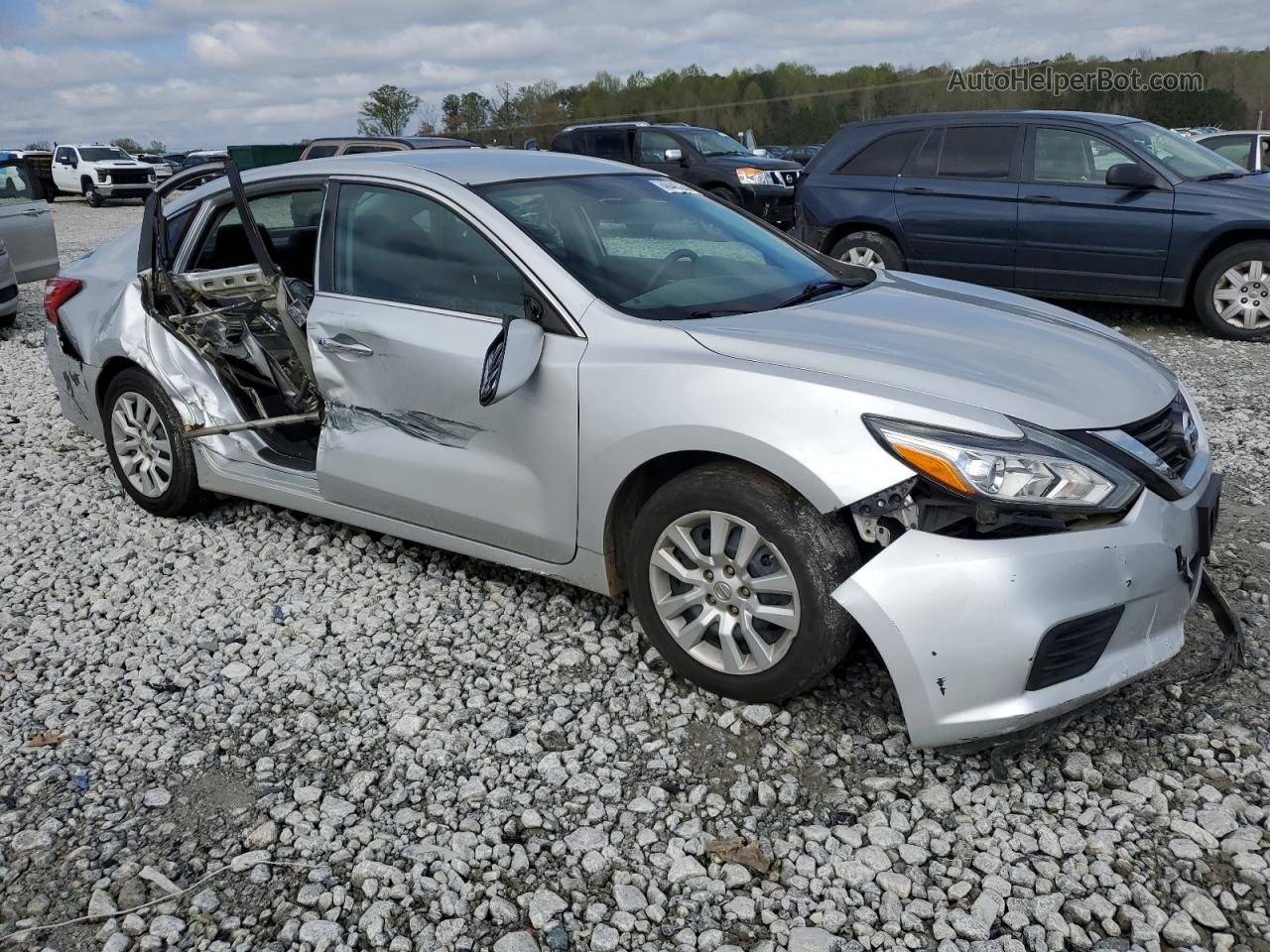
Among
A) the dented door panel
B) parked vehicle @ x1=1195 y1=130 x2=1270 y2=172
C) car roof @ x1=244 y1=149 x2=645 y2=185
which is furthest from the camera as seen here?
parked vehicle @ x1=1195 y1=130 x2=1270 y2=172

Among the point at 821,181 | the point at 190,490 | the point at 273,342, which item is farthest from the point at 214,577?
the point at 821,181

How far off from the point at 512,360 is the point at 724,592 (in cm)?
96

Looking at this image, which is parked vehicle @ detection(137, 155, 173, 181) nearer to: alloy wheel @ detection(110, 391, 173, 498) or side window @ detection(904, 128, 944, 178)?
side window @ detection(904, 128, 944, 178)

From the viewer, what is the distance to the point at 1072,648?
271 centimetres

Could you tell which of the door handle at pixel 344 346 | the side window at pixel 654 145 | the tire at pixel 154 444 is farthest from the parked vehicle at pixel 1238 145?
the tire at pixel 154 444

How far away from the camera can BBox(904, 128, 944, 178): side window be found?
9070 millimetres

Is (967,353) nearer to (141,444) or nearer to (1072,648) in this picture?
(1072,648)

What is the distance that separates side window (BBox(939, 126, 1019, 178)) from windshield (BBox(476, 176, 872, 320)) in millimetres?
5151

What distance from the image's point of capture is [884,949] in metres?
2.40

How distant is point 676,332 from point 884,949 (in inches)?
69.5

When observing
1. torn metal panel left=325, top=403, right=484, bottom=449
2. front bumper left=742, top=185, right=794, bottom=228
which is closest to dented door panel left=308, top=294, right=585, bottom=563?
torn metal panel left=325, top=403, right=484, bottom=449

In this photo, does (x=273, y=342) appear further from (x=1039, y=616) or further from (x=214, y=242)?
(x=1039, y=616)

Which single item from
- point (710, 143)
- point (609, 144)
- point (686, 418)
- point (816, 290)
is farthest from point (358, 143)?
point (686, 418)

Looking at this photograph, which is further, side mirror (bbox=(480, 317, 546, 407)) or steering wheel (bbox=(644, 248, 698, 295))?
steering wheel (bbox=(644, 248, 698, 295))
